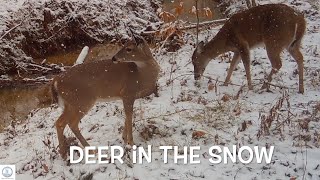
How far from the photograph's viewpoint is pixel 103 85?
631cm

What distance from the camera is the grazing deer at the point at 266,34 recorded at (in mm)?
7922

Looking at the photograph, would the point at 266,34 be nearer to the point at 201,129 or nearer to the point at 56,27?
the point at 201,129

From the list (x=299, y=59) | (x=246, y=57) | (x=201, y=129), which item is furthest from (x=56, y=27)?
(x=201, y=129)

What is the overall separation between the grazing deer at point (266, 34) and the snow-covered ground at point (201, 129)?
48cm

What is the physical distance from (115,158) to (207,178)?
1116 mm

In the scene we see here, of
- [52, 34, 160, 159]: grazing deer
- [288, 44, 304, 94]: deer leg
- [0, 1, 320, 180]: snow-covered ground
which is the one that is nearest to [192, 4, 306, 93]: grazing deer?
[288, 44, 304, 94]: deer leg

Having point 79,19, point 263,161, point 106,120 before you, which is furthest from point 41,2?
point 263,161

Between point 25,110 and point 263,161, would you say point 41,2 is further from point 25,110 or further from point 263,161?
point 263,161

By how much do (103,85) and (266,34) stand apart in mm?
3113

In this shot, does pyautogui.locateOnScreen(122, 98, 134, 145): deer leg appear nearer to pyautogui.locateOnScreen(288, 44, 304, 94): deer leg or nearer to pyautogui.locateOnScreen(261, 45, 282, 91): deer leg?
pyautogui.locateOnScreen(261, 45, 282, 91): deer leg

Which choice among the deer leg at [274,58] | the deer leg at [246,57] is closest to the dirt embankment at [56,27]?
the deer leg at [246,57]

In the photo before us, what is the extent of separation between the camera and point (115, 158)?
584cm

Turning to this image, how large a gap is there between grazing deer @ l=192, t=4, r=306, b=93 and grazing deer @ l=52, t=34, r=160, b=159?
2.32 m

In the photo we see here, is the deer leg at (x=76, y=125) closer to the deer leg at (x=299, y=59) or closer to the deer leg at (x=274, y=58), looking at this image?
the deer leg at (x=274, y=58)
